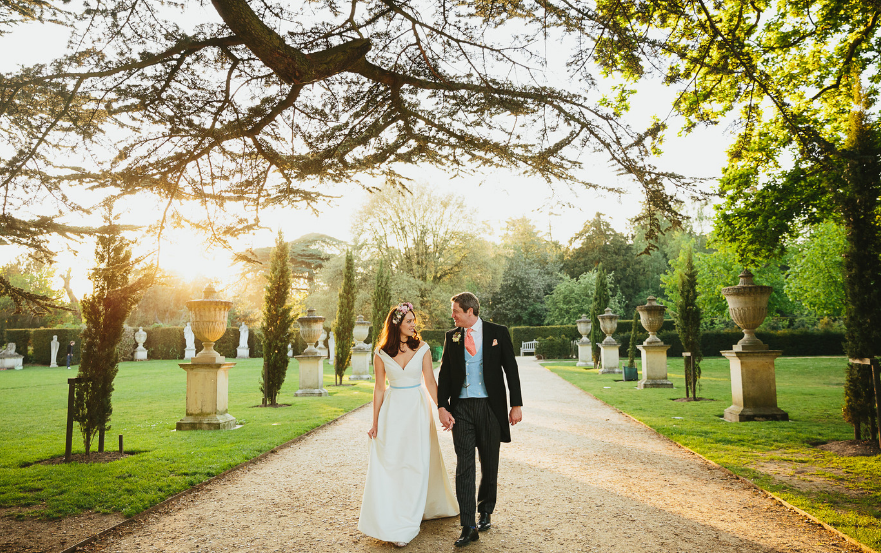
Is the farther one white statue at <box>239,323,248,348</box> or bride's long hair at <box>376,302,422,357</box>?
white statue at <box>239,323,248,348</box>

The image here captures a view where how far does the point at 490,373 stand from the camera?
13.3 feet

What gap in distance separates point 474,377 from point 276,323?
393 inches

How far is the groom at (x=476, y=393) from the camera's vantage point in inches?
159

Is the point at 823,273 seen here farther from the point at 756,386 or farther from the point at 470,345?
the point at 470,345

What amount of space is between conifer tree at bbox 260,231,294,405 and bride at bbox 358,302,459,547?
9.18 metres

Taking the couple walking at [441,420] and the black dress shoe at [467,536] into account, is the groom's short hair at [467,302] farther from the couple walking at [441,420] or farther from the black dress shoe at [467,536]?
the black dress shoe at [467,536]

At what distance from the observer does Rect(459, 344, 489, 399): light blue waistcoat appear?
4.05m

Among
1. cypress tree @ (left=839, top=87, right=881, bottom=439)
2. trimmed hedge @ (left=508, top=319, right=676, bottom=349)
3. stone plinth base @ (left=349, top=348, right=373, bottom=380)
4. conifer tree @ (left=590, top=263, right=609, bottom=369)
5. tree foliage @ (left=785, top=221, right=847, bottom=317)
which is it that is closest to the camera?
cypress tree @ (left=839, top=87, right=881, bottom=439)

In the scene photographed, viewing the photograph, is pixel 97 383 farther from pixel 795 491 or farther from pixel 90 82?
pixel 795 491

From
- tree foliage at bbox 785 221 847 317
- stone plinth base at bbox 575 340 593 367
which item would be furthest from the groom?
tree foliage at bbox 785 221 847 317

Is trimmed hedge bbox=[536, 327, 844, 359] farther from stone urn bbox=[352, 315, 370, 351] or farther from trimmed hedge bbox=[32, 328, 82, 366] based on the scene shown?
trimmed hedge bbox=[32, 328, 82, 366]

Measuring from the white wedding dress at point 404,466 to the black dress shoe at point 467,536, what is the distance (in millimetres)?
370

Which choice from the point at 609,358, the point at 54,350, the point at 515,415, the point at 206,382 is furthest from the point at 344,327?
the point at 54,350

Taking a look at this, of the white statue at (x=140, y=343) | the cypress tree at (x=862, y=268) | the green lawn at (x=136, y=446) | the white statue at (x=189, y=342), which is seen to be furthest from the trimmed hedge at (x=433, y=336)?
the cypress tree at (x=862, y=268)
